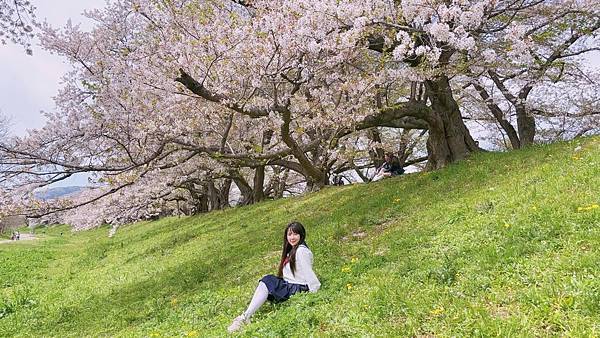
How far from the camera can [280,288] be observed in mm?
6926

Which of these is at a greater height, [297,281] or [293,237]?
[293,237]

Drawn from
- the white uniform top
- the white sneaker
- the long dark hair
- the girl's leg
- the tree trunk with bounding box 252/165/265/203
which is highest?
the tree trunk with bounding box 252/165/265/203

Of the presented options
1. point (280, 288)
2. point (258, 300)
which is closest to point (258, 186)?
point (280, 288)

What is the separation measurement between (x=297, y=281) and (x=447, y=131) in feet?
31.5

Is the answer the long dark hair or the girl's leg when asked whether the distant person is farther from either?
the girl's leg

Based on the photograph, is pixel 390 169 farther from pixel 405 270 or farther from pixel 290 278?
pixel 405 270

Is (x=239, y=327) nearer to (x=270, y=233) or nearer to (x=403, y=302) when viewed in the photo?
(x=403, y=302)

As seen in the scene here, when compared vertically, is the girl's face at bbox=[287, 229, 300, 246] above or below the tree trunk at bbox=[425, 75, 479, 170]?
below

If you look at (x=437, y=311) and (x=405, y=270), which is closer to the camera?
(x=437, y=311)

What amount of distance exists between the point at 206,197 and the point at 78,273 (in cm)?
2059

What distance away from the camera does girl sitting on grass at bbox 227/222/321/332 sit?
6.73 metres

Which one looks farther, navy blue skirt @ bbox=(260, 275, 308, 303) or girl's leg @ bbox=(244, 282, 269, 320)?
navy blue skirt @ bbox=(260, 275, 308, 303)

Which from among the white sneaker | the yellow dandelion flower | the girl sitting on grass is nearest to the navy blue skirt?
the girl sitting on grass

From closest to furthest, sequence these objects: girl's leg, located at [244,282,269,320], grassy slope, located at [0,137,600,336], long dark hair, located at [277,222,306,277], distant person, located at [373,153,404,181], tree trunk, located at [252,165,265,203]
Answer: grassy slope, located at [0,137,600,336], girl's leg, located at [244,282,269,320], long dark hair, located at [277,222,306,277], distant person, located at [373,153,404,181], tree trunk, located at [252,165,265,203]
